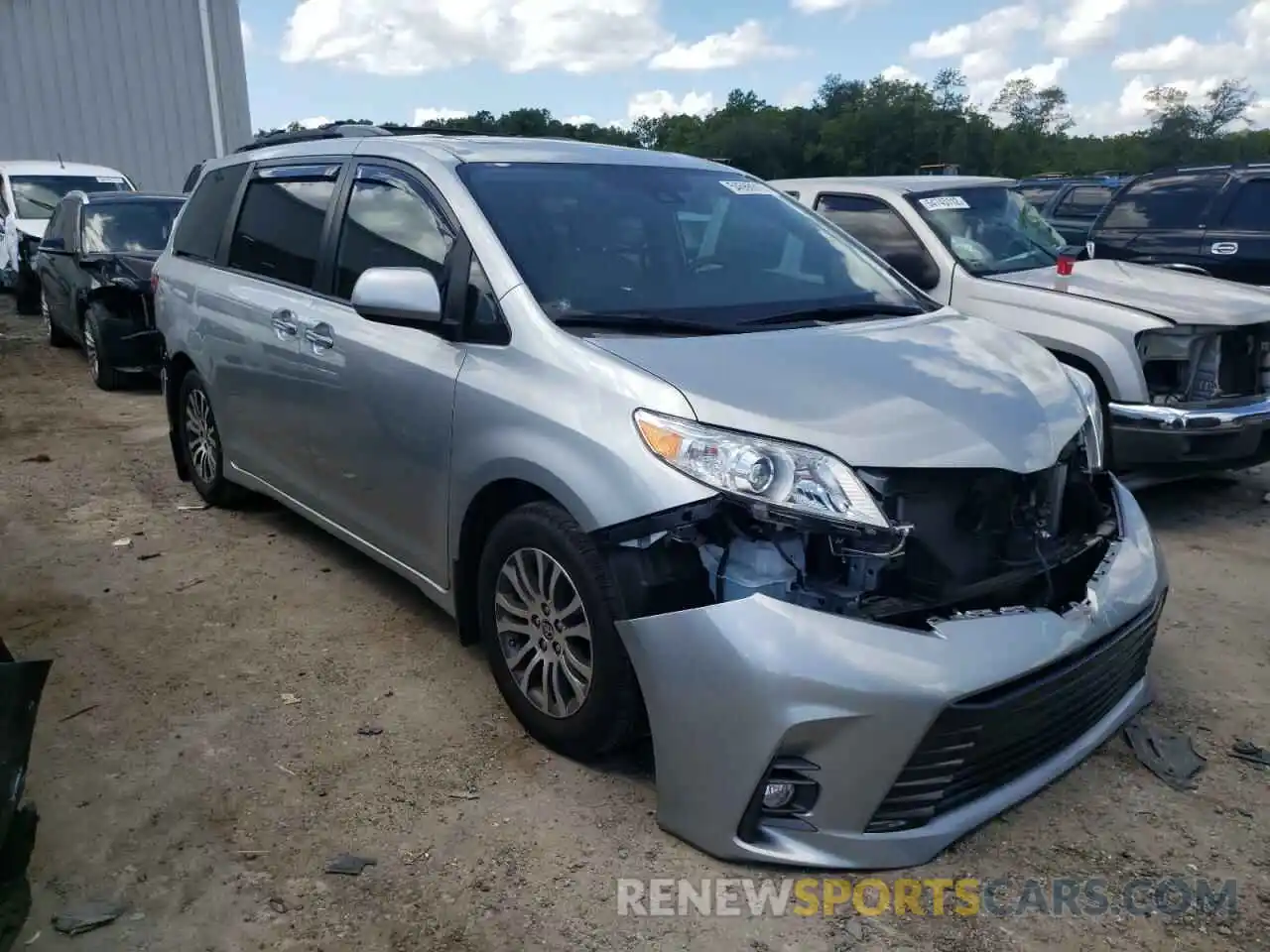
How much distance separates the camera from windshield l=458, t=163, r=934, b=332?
3307mm

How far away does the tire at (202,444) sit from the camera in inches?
210

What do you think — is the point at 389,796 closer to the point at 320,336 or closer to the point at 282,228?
the point at 320,336

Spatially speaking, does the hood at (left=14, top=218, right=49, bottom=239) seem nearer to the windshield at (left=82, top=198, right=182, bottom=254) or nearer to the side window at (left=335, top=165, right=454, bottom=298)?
the windshield at (left=82, top=198, right=182, bottom=254)

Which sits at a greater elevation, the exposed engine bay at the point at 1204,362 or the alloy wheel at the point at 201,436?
the exposed engine bay at the point at 1204,362

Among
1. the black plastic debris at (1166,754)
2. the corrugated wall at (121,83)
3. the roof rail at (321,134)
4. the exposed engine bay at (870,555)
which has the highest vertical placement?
the corrugated wall at (121,83)

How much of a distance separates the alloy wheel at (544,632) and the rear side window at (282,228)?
1810 mm

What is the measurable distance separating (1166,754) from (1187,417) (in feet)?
8.06

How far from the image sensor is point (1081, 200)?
45.2ft

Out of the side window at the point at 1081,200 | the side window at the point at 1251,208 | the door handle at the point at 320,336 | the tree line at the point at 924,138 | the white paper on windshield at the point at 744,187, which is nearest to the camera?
the door handle at the point at 320,336

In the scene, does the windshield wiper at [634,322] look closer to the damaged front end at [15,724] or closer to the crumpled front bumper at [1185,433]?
the damaged front end at [15,724]

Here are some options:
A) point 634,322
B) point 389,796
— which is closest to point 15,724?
point 389,796

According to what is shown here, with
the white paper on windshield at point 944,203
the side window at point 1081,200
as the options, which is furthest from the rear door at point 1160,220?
the side window at point 1081,200

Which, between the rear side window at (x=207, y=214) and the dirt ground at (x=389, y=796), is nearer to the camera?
the dirt ground at (x=389, y=796)

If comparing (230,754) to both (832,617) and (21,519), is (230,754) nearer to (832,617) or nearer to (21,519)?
(832,617)
